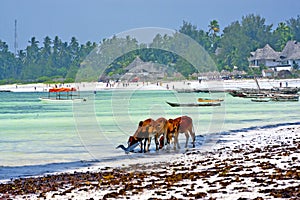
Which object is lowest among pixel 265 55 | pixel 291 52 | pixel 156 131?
pixel 156 131

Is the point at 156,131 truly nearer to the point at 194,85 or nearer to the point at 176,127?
the point at 176,127

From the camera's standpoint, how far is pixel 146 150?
18906 millimetres

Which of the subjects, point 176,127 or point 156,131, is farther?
point 176,127

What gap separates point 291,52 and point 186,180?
100765 millimetres

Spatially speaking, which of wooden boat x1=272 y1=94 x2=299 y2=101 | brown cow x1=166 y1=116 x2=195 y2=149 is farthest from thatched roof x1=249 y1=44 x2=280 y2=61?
brown cow x1=166 y1=116 x2=195 y2=149

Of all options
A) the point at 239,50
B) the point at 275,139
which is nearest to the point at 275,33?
the point at 239,50

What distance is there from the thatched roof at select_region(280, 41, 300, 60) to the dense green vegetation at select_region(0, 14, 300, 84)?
6867 mm

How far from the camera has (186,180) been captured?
12305 millimetres

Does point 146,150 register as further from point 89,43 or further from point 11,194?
point 89,43

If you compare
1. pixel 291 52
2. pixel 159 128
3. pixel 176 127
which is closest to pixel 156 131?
pixel 159 128

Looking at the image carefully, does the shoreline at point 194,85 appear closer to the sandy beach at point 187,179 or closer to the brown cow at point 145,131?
the brown cow at point 145,131

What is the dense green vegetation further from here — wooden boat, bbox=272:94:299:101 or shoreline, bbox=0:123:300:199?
shoreline, bbox=0:123:300:199

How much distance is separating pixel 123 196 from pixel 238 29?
395 ft

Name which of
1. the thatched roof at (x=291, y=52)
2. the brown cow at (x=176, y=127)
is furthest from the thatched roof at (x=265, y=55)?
the brown cow at (x=176, y=127)
